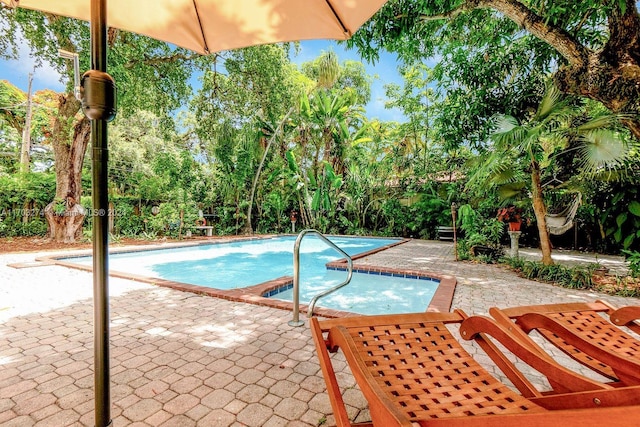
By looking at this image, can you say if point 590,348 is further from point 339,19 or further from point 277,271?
point 277,271

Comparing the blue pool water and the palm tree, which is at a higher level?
the palm tree

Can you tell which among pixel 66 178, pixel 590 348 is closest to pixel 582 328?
pixel 590 348

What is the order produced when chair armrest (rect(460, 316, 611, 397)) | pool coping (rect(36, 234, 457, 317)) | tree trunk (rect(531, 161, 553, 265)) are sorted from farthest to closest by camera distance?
tree trunk (rect(531, 161, 553, 265)) < pool coping (rect(36, 234, 457, 317)) < chair armrest (rect(460, 316, 611, 397))

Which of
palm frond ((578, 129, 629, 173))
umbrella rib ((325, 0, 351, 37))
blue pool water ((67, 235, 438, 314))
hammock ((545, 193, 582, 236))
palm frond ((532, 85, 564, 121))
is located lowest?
blue pool water ((67, 235, 438, 314))

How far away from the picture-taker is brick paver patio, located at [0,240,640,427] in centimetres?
166

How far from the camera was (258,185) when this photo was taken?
14242 mm

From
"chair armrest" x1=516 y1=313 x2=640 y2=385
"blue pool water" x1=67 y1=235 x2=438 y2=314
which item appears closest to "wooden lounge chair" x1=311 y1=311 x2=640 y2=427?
"chair armrest" x1=516 y1=313 x2=640 y2=385

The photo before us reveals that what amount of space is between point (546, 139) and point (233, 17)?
582 cm

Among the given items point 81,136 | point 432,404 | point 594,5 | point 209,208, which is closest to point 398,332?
point 432,404

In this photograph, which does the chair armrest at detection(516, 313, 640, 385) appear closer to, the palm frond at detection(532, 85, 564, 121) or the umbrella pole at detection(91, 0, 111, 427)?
the umbrella pole at detection(91, 0, 111, 427)

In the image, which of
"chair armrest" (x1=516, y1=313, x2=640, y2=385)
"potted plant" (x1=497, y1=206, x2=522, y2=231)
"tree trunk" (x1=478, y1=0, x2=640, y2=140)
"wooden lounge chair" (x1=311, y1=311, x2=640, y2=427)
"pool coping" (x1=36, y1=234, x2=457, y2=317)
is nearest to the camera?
"wooden lounge chair" (x1=311, y1=311, x2=640, y2=427)

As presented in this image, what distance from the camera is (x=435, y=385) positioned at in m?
1.24

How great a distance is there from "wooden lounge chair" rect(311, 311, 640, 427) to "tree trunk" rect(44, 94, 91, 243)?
1104 centimetres

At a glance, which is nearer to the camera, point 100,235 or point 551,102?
point 100,235
